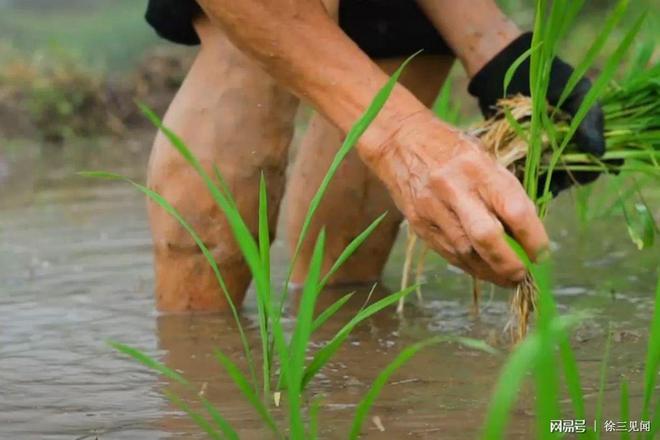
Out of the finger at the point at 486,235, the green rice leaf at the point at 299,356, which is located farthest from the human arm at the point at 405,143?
the green rice leaf at the point at 299,356

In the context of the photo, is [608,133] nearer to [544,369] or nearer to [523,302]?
[523,302]

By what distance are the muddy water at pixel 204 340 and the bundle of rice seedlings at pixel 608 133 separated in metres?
0.17

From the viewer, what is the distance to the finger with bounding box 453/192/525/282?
1.60 metres

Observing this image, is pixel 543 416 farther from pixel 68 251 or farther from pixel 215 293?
pixel 68 251

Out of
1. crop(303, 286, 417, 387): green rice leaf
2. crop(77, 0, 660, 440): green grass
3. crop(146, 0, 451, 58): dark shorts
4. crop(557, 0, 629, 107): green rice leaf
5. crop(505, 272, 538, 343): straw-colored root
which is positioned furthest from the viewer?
crop(146, 0, 451, 58): dark shorts

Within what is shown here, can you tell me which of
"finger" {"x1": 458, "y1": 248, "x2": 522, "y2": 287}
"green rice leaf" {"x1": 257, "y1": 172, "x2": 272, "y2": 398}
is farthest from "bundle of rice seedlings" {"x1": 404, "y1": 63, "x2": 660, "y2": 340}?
"green rice leaf" {"x1": 257, "y1": 172, "x2": 272, "y2": 398}

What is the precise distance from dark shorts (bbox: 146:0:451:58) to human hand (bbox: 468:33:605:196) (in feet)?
0.64

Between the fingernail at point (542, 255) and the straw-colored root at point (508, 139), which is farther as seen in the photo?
the straw-colored root at point (508, 139)

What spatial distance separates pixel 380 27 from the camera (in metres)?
2.47

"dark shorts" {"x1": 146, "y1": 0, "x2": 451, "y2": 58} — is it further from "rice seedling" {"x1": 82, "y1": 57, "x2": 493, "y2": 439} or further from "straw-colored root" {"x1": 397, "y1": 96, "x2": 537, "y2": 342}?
"rice seedling" {"x1": 82, "y1": 57, "x2": 493, "y2": 439}

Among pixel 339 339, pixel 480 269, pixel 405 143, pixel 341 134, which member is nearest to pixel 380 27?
pixel 341 134

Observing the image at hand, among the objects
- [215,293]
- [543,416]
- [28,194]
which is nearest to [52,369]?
[215,293]

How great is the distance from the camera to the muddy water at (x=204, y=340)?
1.66m

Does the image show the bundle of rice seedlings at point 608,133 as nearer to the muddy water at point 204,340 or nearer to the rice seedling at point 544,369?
the muddy water at point 204,340
